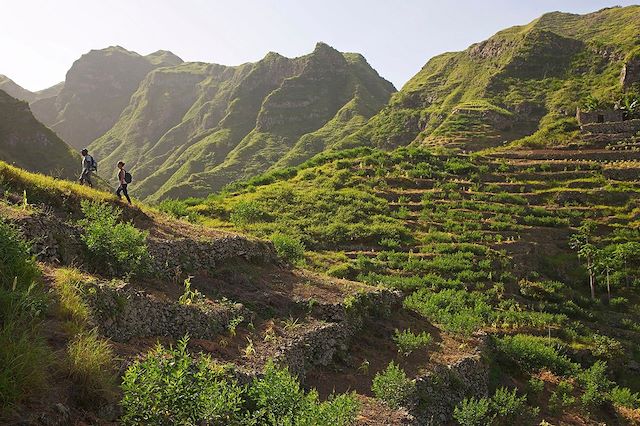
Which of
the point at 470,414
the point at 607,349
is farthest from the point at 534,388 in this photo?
the point at 607,349

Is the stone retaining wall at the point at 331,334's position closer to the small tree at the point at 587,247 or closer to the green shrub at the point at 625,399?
the green shrub at the point at 625,399

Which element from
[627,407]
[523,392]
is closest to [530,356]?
[523,392]

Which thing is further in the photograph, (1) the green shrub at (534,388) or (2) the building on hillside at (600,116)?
(2) the building on hillside at (600,116)

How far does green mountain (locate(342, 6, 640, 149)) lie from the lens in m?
66.8

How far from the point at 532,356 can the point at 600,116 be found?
47.1 metres

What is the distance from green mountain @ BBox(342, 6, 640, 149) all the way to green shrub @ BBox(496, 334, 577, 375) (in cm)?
3803

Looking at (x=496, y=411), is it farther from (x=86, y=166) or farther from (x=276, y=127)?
(x=276, y=127)

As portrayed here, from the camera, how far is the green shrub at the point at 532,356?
18984 millimetres

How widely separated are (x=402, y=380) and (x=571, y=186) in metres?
34.8

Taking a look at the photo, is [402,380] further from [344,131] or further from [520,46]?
[344,131]

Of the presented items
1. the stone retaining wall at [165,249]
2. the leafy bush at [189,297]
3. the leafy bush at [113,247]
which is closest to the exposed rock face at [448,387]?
the leafy bush at [189,297]

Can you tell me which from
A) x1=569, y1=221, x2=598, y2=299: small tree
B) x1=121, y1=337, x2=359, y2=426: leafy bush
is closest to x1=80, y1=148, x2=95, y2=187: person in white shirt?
x1=121, y1=337, x2=359, y2=426: leafy bush

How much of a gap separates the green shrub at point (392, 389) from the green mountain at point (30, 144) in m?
97.2

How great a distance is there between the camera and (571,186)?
38562mm
